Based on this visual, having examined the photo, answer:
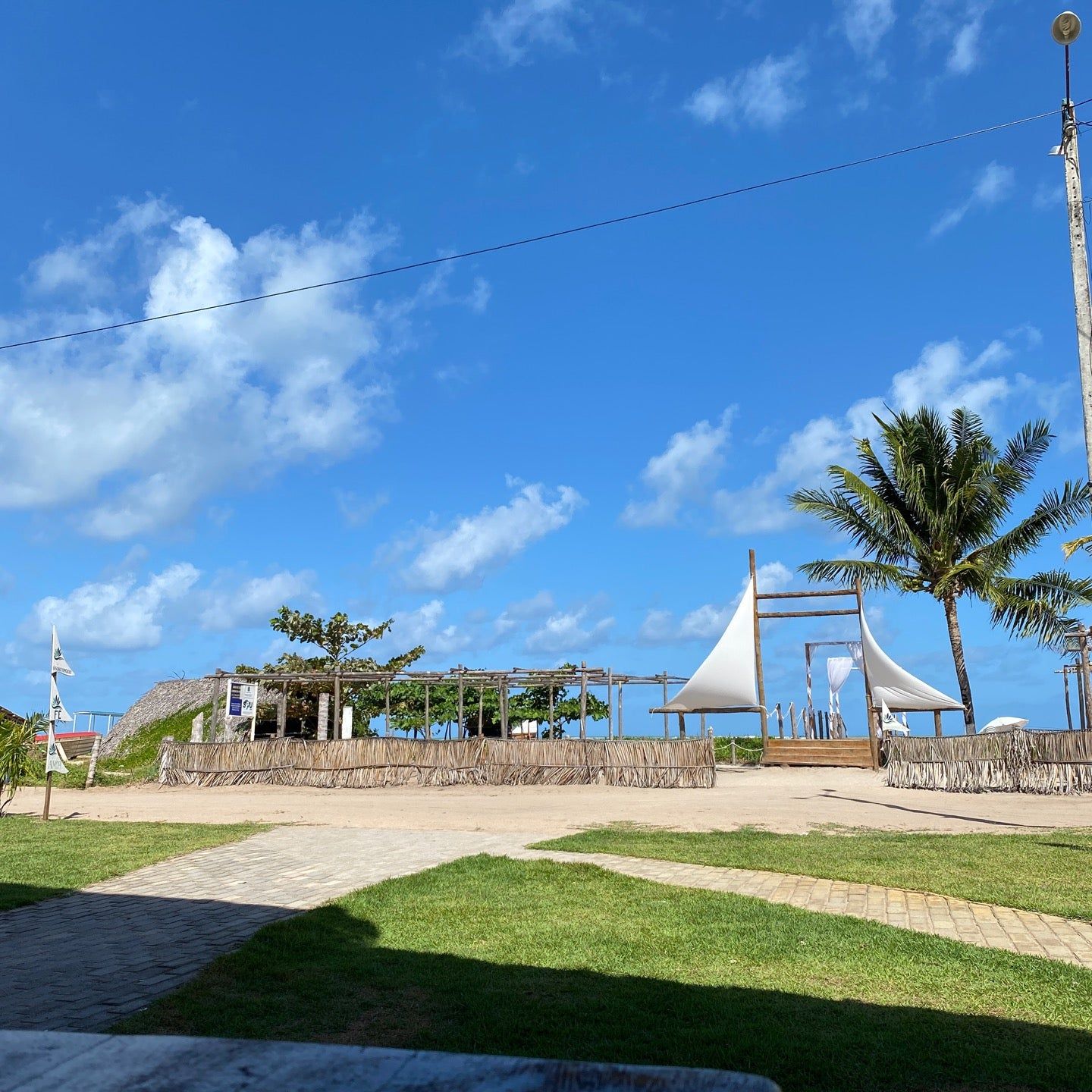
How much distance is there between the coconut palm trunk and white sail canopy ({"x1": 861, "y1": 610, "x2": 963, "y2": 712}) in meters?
0.46

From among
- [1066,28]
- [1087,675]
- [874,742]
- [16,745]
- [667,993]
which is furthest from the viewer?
[874,742]

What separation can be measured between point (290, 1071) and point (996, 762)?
729 inches

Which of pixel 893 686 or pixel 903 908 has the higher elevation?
pixel 893 686

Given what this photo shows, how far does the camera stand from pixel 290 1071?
48.7 inches

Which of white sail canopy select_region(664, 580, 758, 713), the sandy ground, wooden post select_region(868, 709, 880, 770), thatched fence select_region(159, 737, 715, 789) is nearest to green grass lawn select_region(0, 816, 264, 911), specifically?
the sandy ground

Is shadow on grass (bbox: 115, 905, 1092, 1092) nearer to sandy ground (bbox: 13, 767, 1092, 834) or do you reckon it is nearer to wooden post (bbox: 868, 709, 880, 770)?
sandy ground (bbox: 13, 767, 1092, 834)

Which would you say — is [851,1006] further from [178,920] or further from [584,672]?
[584,672]

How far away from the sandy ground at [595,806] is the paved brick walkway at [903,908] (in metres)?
3.82

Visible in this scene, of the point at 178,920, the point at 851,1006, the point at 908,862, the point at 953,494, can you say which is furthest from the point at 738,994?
the point at 953,494

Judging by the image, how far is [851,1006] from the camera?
15.4 ft

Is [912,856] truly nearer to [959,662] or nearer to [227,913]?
[227,913]

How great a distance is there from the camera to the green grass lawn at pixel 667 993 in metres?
4.00

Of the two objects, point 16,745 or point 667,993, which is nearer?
point 667,993

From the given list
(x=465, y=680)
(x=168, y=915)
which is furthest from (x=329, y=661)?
(x=168, y=915)
